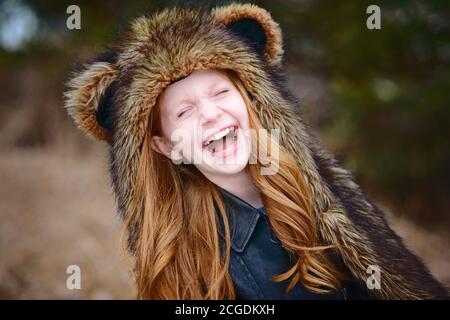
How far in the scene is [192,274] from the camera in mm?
1955

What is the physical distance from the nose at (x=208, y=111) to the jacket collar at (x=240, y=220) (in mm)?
288

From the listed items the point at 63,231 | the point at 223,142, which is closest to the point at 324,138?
the point at 63,231

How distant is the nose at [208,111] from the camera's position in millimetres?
1837

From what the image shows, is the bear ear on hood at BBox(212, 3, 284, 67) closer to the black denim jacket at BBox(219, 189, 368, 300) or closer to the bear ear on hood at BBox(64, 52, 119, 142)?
the bear ear on hood at BBox(64, 52, 119, 142)

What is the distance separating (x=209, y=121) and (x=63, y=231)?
231 cm

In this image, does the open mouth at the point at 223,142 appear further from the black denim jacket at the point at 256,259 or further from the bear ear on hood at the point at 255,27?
the bear ear on hood at the point at 255,27

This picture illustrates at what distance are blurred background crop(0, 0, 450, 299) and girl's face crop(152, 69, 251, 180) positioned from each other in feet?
4.63

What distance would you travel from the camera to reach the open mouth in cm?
188

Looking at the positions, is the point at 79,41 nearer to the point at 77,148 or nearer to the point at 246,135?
the point at 77,148

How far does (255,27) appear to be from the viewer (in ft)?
6.56

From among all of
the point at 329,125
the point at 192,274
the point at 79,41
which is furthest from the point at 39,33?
the point at 192,274

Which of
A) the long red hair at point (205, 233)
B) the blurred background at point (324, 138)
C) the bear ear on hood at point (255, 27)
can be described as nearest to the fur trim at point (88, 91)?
the long red hair at point (205, 233)
